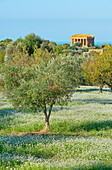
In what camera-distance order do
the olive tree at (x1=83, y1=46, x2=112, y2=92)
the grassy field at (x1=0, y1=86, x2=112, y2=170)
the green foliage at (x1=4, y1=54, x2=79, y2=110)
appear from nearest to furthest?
the grassy field at (x1=0, y1=86, x2=112, y2=170) → the green foliage at (x1=4, y1=54, x2=79, y2=110) → the olive tree at (x1=83, y1=46, x2=112, y2=92)

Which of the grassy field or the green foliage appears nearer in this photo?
the grassy field

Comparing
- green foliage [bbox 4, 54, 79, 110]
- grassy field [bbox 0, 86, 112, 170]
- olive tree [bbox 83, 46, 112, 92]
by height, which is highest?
olive tree [bbox 83, 46, 112, 92]

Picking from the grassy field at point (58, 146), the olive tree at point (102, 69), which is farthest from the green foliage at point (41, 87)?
the olive tree at point (102, 69)

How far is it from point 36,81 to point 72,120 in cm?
614

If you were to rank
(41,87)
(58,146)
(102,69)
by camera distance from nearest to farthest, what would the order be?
(58,146)
(41,87)
(102,69)

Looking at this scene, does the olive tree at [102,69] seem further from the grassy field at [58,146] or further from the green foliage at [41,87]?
the green foliage at [41,87]

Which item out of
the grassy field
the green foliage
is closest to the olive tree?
the grassy field

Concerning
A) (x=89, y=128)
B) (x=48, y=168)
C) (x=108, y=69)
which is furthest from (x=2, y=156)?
(x=108, y=69)

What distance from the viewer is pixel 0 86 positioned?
30.2 meters

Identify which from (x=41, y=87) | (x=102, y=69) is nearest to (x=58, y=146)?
(x=41, y=87)

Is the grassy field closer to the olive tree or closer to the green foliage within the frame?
the green foliage

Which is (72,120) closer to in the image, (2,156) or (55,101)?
(55,101)

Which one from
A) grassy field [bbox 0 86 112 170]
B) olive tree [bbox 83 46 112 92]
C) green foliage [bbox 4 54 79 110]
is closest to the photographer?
grassy field [bbox 0 86 112 170]

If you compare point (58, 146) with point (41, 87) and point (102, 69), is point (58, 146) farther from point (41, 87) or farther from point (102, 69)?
point (102, 69)
